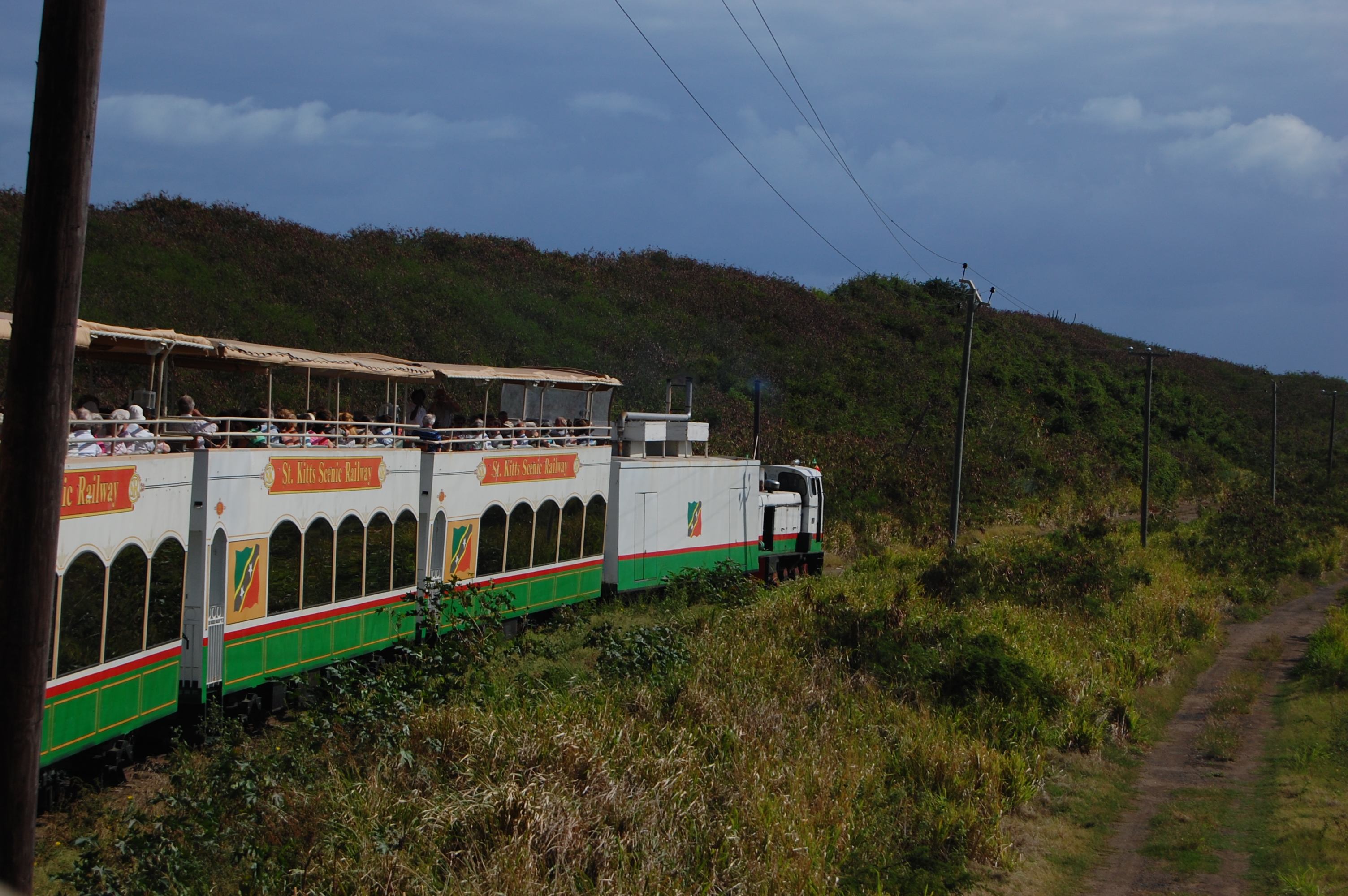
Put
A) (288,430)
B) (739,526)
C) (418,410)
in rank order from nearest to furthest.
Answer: (288,430), (418,410), (739,526)

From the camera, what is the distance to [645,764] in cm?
1053

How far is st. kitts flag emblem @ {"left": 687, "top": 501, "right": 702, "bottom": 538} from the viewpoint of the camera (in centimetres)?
2261

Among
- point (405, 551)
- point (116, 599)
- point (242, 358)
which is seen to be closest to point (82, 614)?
point (116, 599)

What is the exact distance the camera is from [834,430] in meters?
50.0

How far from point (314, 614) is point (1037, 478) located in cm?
4074

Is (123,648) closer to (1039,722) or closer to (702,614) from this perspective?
(702,614)

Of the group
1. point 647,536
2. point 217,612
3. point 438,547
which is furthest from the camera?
point 647,536

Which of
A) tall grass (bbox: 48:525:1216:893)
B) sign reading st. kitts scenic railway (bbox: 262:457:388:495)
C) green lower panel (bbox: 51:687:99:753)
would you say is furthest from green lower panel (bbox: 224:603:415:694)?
green lower panel (bbox: 51:687:99:753)

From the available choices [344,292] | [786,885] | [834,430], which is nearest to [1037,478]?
[834,430]

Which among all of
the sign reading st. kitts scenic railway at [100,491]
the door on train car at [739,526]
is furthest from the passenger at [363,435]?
the door on train car at [739,526]

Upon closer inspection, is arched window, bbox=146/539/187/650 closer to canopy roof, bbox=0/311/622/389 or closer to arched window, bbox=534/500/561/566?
canopy roof, bbox=0/311/622/389

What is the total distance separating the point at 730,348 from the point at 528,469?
3957cm

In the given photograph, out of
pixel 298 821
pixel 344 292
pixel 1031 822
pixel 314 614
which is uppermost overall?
pixel 344 292

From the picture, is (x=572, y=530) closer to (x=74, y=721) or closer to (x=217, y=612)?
(x=217, y=612)
